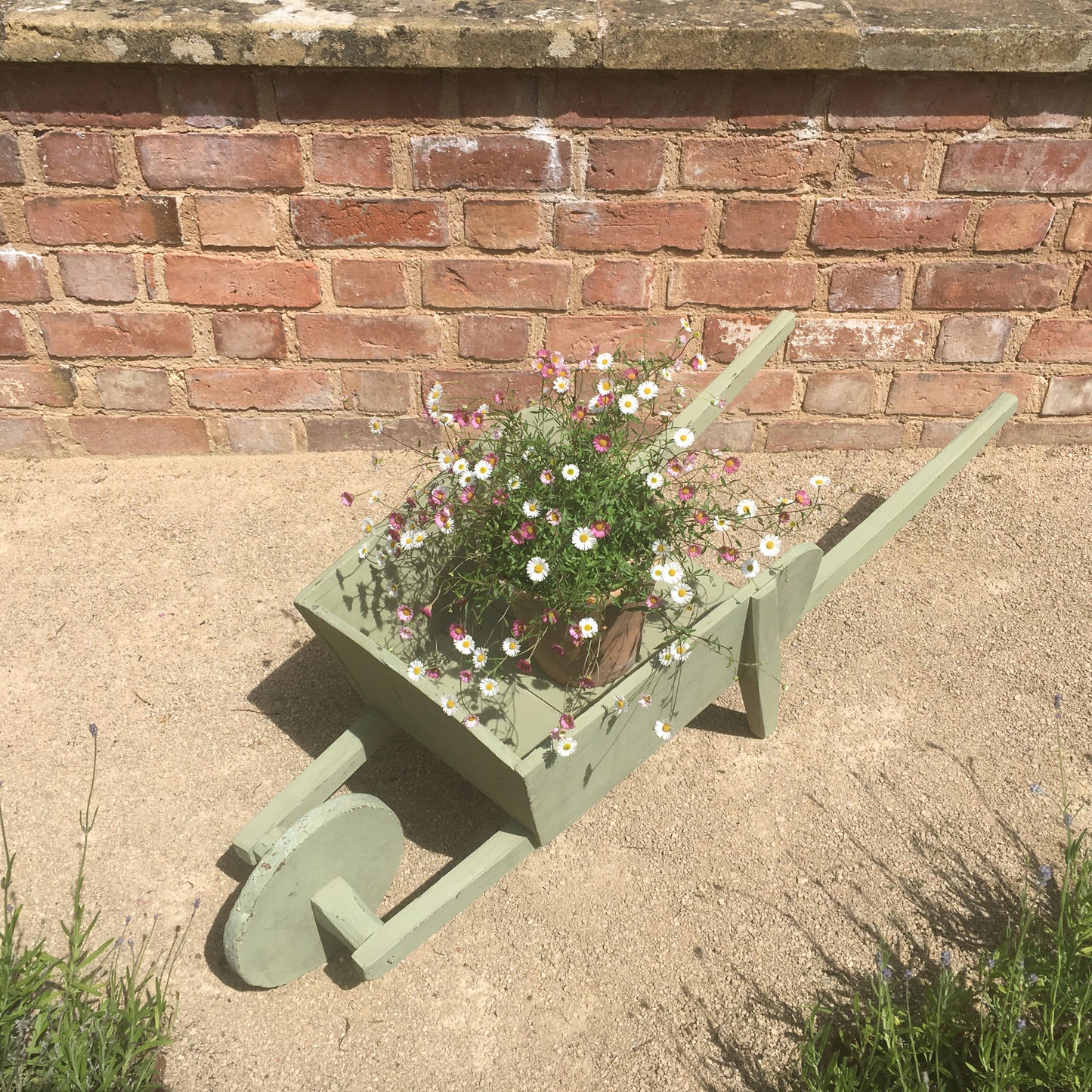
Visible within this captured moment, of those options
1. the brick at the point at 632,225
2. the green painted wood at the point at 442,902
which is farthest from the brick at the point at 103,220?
the green painted wood at the point at 442,902

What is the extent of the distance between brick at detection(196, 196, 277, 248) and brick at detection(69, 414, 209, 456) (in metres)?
0.59

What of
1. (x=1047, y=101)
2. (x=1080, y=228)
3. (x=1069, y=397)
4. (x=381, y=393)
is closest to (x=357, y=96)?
(x=381, y=393)

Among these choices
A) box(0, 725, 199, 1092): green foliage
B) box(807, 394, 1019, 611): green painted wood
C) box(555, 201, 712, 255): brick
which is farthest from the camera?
box(555, 201, 712, 255): brick

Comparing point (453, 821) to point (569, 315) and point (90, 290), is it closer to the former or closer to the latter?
point (569, 315)

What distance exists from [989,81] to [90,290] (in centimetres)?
242

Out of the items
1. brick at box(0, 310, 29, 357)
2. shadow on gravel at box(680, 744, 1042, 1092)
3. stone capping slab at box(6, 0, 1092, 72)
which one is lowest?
shadow on gravel at box(680, 744, 1042, 1092)

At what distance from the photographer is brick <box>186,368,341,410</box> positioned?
313cm

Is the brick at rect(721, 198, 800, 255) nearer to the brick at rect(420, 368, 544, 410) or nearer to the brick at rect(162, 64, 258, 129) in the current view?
the brick at rect(420, 368, 544, 410)

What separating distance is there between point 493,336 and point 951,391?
1394 millimetres

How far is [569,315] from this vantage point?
3.05m

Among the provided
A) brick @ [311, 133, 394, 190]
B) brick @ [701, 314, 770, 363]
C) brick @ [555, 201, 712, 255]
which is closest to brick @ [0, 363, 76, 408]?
brick @ [311, 133, 394, 190]

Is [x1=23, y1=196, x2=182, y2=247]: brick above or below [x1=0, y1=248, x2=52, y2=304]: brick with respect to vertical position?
above

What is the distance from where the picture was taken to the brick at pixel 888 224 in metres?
2.88

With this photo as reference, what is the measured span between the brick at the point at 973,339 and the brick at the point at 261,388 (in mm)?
1788
